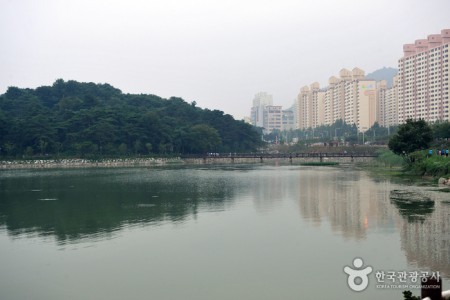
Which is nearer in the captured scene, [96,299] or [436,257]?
[96,299]

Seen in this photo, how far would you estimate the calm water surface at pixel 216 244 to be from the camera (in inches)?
489

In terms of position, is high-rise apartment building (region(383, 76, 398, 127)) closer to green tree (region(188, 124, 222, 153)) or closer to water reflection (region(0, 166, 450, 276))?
green tree (region(188, 124, 222, 153))

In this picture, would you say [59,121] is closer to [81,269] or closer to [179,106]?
[179,106]

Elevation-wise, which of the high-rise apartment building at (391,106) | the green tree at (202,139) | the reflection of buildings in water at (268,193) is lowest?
the reflection of buildings in water at (268,193)

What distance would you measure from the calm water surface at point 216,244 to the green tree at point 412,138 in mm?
18553

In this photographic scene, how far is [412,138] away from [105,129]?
54589 mm

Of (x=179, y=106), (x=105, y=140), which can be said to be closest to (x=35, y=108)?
(x=105, y=140)

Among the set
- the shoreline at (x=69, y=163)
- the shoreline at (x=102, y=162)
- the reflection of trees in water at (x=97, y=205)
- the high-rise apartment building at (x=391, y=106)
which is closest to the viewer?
the reflection of trees in water at (x=97, y=205)

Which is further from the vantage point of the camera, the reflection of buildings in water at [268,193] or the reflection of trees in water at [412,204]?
the reflection of buildings in water at [268,193]

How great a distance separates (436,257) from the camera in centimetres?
1399

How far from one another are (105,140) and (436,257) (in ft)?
246

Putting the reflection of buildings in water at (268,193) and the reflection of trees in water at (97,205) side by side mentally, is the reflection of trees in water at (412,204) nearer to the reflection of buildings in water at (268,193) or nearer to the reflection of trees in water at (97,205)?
the reflection of buildings in water at (268,193)

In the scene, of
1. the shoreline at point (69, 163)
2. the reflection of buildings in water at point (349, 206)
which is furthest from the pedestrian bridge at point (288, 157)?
the reflection of buildings in water at point (349, 206)

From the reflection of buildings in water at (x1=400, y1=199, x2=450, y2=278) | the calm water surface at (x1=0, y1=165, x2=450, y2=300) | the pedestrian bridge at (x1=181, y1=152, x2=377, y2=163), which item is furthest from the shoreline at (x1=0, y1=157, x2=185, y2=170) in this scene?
the reflection of buildings in water at (x1=400, y1=199, x2=450, y2=278)
